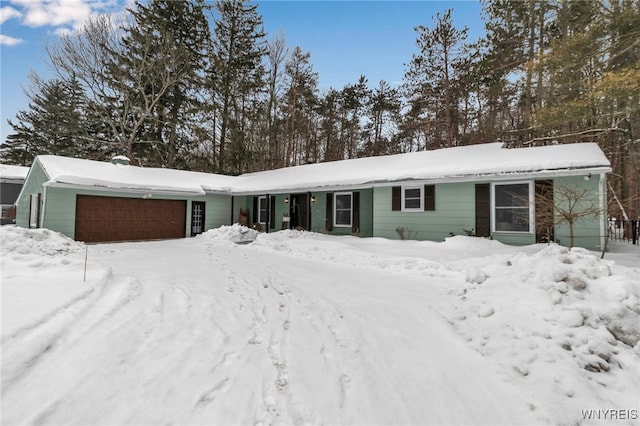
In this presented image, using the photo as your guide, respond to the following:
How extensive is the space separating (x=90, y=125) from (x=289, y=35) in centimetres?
1630

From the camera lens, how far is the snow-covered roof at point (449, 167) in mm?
8407

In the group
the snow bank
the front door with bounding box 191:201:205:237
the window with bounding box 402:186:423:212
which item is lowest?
the snow bank

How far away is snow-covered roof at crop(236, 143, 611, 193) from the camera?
8.41 metres

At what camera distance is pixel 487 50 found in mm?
15156

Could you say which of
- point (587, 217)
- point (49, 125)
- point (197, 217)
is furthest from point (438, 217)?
point (49, 125)

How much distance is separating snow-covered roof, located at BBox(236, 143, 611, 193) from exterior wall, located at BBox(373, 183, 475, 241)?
63cm

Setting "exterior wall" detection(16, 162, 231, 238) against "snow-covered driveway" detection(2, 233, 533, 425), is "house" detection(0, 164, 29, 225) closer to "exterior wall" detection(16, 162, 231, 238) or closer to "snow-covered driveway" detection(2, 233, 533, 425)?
"exterior wall" detection(16, 162, 231, 238)

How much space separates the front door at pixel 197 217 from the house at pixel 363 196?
0.17 ft

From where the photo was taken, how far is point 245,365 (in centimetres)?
251

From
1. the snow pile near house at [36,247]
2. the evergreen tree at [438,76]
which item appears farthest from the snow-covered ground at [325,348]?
the evergreen tree at [438,76]

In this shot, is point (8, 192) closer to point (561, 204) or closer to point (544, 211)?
point (544, 211)

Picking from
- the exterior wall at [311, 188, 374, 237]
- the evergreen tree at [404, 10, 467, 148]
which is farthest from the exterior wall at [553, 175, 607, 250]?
the evergreen tree at [404, 10, 467, 148]

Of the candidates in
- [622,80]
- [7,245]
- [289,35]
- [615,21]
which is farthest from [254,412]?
[289,35]

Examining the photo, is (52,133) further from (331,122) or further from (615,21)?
(615,21)
